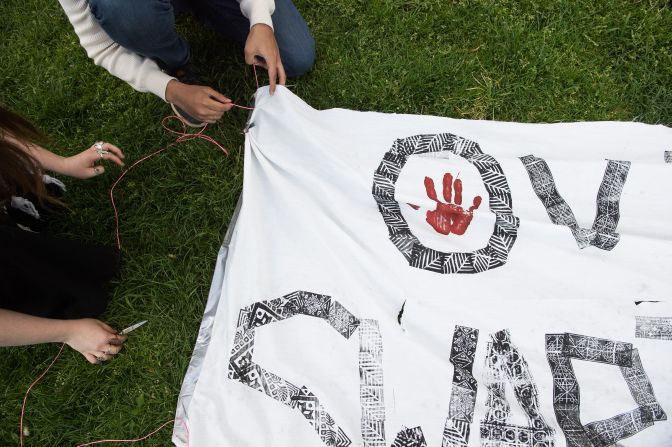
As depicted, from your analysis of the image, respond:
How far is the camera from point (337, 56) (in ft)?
4.56

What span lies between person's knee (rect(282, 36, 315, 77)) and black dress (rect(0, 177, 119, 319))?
0.67m

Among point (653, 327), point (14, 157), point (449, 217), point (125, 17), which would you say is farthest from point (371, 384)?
point (125, 17)

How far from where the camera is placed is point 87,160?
1.17m

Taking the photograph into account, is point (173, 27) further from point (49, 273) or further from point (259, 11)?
point (49, 273)

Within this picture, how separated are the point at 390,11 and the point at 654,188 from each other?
33.6 inches

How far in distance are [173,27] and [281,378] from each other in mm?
823

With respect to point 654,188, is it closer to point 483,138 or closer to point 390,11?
point 483,138

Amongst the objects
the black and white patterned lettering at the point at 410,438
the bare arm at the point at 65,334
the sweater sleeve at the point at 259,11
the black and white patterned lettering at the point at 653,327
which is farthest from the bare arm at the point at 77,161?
the black and white patterned lettering at the point at 653,327

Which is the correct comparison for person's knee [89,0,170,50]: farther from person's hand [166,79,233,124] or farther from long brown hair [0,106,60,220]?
long brown hair [0,106,60,220]

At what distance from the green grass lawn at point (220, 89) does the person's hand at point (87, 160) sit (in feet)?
0.44

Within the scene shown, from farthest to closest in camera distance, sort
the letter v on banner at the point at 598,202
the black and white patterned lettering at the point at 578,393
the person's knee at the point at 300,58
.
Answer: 1. the person's knee at the point at 300,58
2. the letter v on banner at the point at 598,202
3. the black and white patterned lettering at the point at 578,393

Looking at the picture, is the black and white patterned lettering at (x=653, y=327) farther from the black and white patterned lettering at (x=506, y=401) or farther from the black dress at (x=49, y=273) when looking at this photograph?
the black dress at (x=49, y=273)

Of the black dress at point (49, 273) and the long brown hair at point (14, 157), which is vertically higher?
the long brown hair at point (14, 157)

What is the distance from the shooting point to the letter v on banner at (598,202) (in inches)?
36.8
